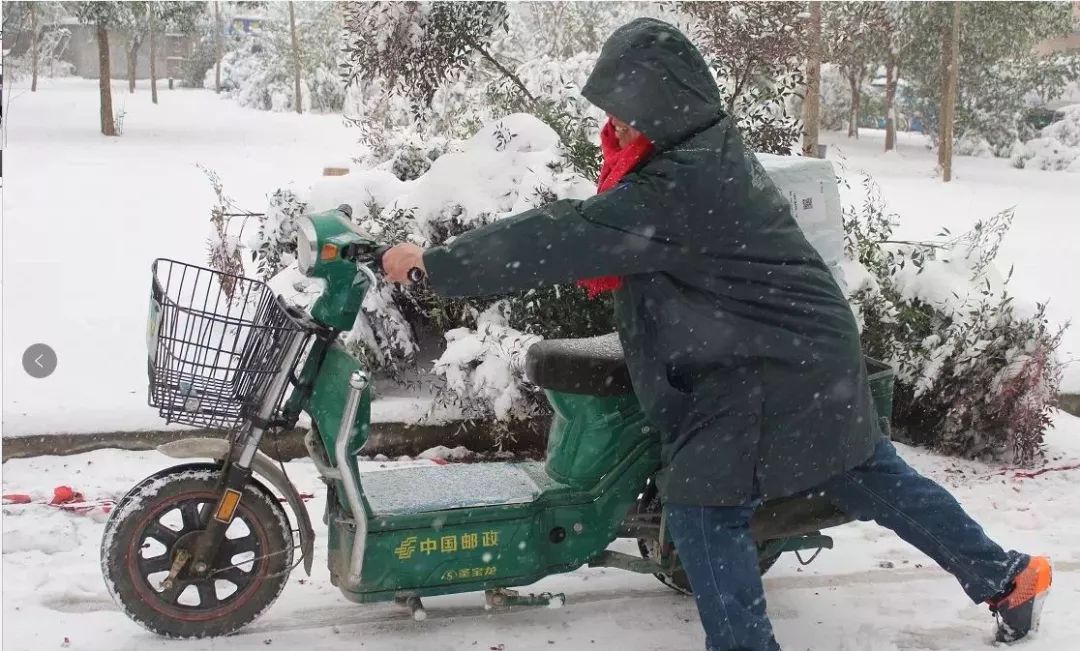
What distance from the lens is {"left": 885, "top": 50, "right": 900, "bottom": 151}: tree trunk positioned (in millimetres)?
20812

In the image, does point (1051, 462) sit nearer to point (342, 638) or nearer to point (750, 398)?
point (750, 398)

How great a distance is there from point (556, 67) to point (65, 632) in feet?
14.2

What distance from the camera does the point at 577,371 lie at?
10.9 ft

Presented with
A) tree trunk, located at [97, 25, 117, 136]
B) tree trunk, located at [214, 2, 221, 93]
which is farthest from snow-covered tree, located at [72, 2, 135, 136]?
tree trunk, located at [214, 2, 221, 93]

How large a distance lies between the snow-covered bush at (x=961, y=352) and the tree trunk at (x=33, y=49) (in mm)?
12528

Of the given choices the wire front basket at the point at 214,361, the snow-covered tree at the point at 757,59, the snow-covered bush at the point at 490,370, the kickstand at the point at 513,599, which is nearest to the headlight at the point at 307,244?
the wire front basket at the point at 214,361

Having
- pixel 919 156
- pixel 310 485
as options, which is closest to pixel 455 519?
pixel 310 485

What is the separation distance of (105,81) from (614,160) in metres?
15.8

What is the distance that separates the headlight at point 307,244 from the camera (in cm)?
295

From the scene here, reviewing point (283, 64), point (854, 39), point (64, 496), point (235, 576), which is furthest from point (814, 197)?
point (283, 64)

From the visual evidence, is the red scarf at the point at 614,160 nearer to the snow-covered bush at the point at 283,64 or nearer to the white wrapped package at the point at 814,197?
the white wrapped package at the point at 814,197

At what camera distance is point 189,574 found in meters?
3.25

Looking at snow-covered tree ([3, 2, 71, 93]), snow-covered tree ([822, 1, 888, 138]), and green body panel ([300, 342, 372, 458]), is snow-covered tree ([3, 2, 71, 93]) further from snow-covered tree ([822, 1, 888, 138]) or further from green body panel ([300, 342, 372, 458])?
green body panel ([300, 342, 372, 458])

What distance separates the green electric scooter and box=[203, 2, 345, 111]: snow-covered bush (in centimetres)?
2050
